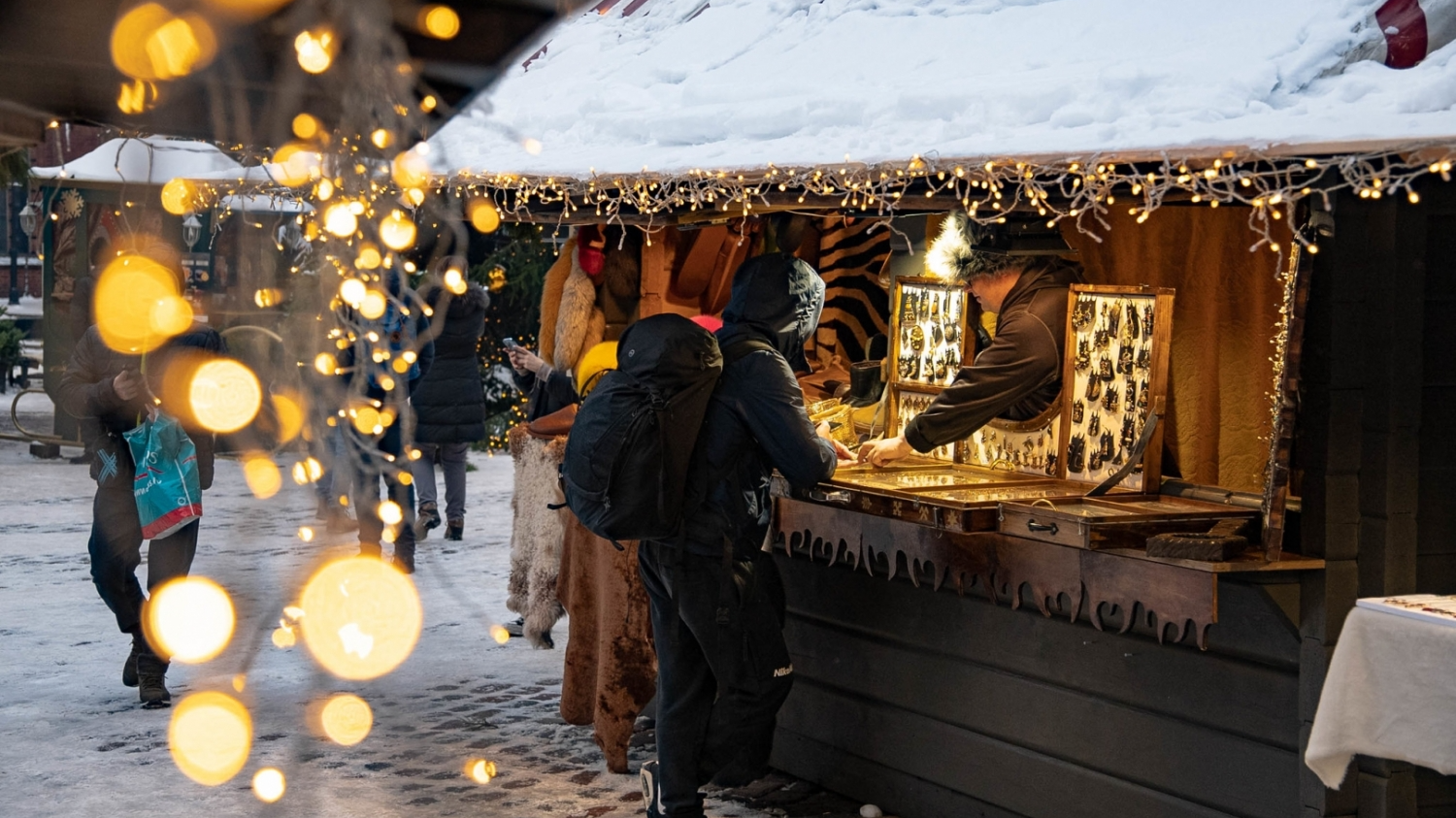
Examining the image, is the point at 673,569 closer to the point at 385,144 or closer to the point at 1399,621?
the point at 1399,621

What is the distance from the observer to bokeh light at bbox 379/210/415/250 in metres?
2.33

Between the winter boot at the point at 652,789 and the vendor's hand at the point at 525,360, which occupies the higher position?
the vendor's hand at the point at 525,360

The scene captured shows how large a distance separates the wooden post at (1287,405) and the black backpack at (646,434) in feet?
5.68

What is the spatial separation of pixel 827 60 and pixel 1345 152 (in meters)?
2.33

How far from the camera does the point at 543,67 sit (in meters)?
7.37

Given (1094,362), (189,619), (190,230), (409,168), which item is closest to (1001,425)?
(1094,362)

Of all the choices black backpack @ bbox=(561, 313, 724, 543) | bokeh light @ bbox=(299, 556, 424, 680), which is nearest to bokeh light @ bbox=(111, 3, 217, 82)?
black backpack @ bbox=(561, 313, 724, 543)

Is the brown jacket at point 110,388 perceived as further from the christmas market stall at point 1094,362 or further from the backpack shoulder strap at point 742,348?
the backpack shoulder strap at point 742,348

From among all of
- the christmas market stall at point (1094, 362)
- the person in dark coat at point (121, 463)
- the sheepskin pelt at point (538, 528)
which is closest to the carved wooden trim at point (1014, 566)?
the christmas market stall at point (1094, 362)

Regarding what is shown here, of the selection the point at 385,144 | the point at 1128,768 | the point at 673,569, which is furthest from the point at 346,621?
the point at 385,144

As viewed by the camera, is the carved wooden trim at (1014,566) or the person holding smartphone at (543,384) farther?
the person holding smartphone at (543,384)

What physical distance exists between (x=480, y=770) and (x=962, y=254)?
2.65 meters

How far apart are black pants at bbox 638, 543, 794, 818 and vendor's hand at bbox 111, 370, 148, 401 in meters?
2.54

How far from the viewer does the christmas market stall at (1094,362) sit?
13.7ft
